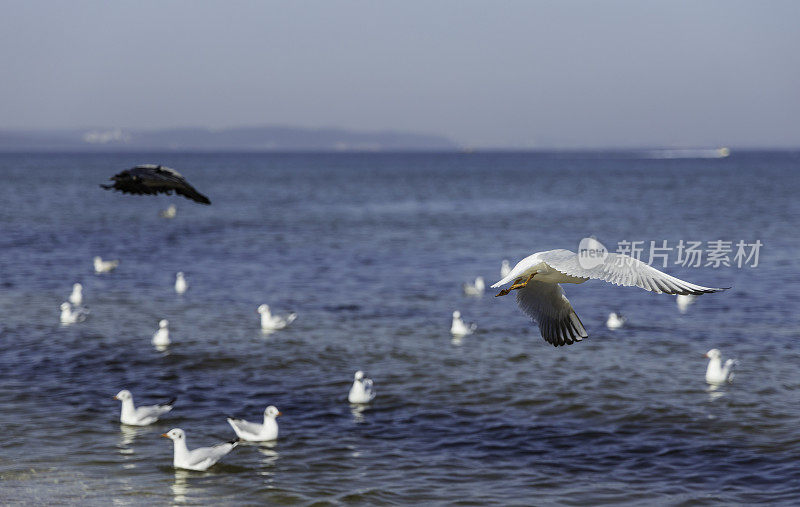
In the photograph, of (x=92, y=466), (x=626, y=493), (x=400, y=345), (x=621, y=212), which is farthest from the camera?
(x=621, y=212)

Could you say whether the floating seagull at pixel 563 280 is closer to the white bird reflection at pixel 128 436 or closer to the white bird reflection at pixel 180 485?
the white bird reflection at pixel 180 485

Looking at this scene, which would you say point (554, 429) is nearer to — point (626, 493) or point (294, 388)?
point (626, 493)

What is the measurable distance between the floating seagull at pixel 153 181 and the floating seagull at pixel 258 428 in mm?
5355

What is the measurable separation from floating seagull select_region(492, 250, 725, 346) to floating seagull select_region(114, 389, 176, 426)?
24.9 feet

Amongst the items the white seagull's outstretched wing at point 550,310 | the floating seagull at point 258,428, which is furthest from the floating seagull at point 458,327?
the white seagull's outstretched wing at point 550,310

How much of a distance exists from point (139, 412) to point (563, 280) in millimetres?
8983

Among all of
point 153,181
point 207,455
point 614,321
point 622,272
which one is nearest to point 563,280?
point 622,272

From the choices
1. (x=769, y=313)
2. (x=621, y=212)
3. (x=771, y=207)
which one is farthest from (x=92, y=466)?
(x=771, y=207)

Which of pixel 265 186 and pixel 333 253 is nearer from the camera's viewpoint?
pixel 333 253

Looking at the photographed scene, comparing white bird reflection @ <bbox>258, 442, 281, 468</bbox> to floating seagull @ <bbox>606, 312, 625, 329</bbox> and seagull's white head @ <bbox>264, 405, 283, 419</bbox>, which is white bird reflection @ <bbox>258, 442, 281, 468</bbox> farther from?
floating seagull @ <bbox>606, 312, 625, 329</bbox>

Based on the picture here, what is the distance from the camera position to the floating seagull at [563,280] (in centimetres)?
661

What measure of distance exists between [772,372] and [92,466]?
12115 millimetres

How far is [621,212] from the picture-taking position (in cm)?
5906

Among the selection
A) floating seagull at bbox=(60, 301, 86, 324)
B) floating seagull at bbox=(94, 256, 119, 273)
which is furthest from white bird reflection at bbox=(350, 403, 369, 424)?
floating seagull at bbox=(94, 256, 119, 273)
